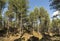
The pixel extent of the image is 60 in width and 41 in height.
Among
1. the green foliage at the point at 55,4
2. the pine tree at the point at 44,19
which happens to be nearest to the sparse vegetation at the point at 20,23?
the pine tree at the point at 44,19

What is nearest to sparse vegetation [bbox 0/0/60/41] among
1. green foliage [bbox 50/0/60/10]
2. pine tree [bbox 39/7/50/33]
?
pine tree [bbox 39/7/50/33]

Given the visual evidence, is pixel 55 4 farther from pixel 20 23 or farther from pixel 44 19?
pixel 44 19

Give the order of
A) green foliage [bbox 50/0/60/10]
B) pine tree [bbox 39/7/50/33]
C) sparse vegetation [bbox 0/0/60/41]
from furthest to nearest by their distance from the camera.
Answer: pine tree [bbox 39/7/50/33] → sparse vegetation [bbox 0/0/60/41] → green foliage [bbox 50/0/60/10]

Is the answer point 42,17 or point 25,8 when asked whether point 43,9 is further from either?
point 25,8

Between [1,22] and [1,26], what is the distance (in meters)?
1.66

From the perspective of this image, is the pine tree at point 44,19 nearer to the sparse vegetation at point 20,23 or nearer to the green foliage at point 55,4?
the sparse vegetation at point 20,23

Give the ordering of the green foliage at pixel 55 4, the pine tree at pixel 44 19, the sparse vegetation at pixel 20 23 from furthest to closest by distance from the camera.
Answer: the pine tree at pixel 44 19
the sparse vegetation at pixel 20 23
the green foliage at pixel 55 4

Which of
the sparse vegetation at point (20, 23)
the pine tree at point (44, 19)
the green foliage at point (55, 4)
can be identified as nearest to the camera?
the green foliage at point (55, 4)

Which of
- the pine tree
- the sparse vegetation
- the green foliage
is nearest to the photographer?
the green foliage

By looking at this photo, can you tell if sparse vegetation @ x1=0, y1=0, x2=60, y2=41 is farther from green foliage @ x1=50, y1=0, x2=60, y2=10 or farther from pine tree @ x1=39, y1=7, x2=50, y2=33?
green foliage @ x1=50, y1=0, x2=60, y2=10

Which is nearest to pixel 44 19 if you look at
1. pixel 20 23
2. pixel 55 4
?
pixel 20 23

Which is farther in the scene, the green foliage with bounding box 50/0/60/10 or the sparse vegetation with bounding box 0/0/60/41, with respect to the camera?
the sparse vegetation with bounding box 0/0/60/41

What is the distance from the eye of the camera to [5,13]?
39062 mm

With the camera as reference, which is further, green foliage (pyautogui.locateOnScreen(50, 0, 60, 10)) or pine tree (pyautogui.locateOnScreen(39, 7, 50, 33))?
pine tree (pyautogui.locateOnScreen(39, 7, 50, 33))
